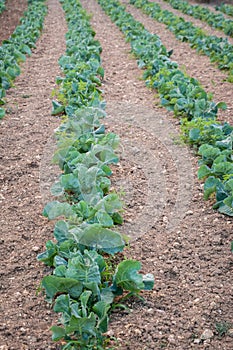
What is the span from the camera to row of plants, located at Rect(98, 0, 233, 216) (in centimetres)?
434

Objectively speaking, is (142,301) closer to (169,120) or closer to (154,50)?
(169,120)

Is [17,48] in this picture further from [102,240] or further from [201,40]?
[102,240]

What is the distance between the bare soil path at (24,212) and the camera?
3.07 m

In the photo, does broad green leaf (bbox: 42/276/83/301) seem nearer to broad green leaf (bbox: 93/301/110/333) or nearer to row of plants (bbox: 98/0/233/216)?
broad green leaf (bbox: 93/301/110/333)

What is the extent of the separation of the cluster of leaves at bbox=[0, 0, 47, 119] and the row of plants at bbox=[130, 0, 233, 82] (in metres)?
3.24

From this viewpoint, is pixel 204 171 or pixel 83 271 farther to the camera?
pixel 204 171

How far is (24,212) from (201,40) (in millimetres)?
7039

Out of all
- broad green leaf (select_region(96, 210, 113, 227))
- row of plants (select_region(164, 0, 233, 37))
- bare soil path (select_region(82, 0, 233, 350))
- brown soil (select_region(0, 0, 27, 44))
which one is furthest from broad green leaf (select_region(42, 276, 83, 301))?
row of plants (select_region(164, 0, 233, 37))

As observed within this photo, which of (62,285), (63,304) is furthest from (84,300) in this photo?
(62,285)

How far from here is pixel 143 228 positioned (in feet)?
13.5

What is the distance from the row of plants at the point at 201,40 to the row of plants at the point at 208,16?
98 cm

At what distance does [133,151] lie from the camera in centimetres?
545

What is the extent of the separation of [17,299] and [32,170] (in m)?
2.00

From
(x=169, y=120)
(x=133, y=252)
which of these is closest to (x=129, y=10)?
(x=169, y=120)
